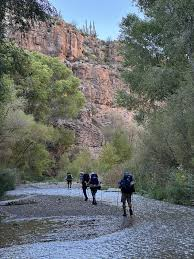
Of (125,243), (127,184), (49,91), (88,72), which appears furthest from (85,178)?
(88,72)

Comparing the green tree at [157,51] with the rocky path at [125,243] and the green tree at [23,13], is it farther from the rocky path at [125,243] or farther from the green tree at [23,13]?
the green tree at [23,13]

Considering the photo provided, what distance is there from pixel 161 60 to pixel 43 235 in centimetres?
1970

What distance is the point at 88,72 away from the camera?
331 ft

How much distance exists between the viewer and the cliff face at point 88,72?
9188cm

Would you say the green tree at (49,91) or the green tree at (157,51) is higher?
the green tree at (49,91)

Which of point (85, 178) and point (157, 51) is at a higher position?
point (157, 51)

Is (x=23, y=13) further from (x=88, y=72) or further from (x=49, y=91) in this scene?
(x=88, y=72)

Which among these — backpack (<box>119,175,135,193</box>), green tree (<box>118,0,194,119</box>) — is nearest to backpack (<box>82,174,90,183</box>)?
green tree (<box>118,0,194,119</box>)

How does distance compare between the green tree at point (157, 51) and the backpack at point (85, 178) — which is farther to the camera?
the backpack at point (85, 178)

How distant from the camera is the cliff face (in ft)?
301

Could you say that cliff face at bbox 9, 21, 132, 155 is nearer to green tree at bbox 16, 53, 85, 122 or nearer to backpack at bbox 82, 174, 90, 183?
green tree at bbox 16, 53, 85, 122

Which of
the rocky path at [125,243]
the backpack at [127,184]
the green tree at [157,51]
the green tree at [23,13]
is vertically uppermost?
the green tree at [157,51]

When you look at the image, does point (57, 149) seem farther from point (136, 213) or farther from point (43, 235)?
point (43, 235)

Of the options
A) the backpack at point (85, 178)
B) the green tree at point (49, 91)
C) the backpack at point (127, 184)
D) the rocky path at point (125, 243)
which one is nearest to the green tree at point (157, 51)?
the backpack at point (85, 178)
